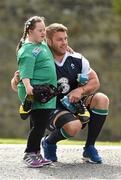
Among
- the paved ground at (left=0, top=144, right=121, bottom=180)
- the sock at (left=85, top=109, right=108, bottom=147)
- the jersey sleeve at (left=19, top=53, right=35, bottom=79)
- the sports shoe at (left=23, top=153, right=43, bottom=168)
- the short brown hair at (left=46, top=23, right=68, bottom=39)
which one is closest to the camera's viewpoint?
the paved ground at (left=0, top=144, right=121, bottom=180)

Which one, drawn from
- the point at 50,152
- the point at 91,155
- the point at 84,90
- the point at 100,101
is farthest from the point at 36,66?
the point at 91,155

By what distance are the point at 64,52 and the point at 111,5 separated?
10576 millimetres

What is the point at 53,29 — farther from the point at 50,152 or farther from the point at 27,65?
the point at 50,152

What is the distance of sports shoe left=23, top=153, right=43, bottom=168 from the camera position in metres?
6.52

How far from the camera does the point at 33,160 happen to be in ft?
21.4

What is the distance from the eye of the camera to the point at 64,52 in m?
6.82

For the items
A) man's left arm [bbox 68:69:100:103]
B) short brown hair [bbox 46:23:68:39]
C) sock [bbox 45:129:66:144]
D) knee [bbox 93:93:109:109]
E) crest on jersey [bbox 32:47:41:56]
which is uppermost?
short brown hair [bbox 46:23:68:39]

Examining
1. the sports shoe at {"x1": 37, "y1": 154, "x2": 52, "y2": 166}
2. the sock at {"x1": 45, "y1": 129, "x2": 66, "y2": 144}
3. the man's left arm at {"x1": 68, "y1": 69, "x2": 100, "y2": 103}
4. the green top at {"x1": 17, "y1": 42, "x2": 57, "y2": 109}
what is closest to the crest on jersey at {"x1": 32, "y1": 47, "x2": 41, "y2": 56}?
the green top at {"x1": 17, "y1": 42, "x2": 57, "y2": 109}

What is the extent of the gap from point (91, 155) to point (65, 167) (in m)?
0.35

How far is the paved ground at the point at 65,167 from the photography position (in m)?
6.16

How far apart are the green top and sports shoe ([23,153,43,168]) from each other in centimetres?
45

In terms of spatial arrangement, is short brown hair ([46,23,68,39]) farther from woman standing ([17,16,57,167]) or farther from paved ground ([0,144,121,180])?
paved ground ([0,144,121,180])

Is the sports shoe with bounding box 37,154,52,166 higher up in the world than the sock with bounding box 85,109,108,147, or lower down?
lower down

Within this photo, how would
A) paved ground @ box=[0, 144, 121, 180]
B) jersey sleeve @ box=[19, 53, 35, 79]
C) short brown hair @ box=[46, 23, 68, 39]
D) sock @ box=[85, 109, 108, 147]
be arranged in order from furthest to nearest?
1. sock @ box=[85, 109, 108, 147]
2. short brown hair @ box=[46, 23, 68, 39]
3. jersey sleeve @ box=[19, 53, 35, 79]
4. paved ground @ box=[0, 144, 121, 180]
